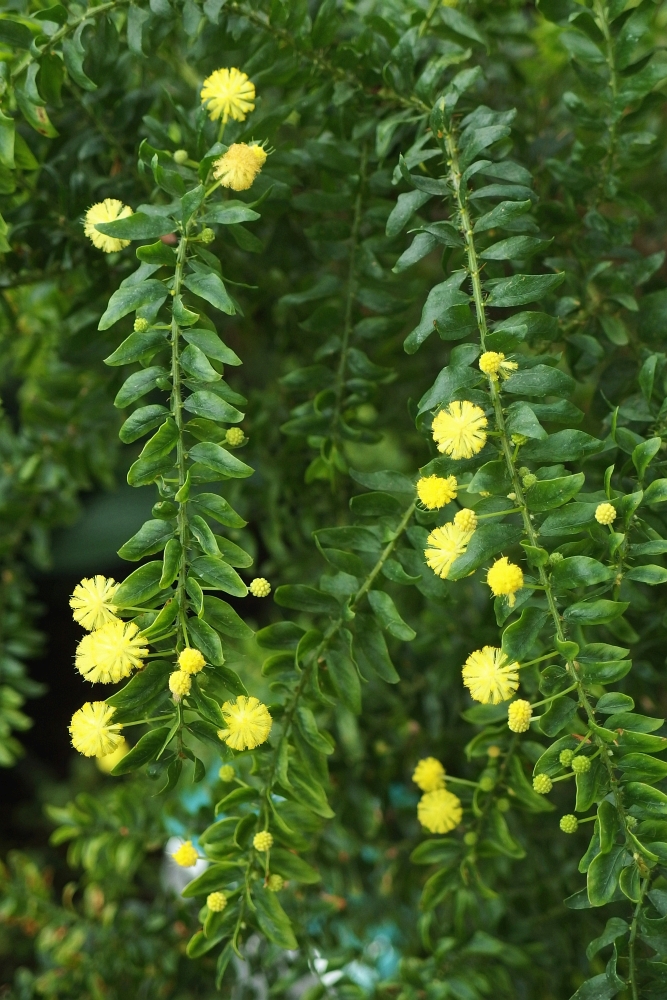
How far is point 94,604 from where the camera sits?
0.49 m

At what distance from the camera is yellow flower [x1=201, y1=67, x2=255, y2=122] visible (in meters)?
0.56

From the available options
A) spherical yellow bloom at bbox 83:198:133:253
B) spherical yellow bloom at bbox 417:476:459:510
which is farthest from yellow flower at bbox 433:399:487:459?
spherical yellow bloom at bbox 83:198:133:253

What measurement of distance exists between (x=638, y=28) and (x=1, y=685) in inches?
32.1

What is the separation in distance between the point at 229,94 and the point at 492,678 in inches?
15.8

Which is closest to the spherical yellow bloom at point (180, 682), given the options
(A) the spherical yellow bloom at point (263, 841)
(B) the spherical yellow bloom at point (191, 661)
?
(B) the spherical yellow bloom at point (191, 661)

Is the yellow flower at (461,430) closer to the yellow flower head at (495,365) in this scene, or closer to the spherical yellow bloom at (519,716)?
the yellow flower head at (495,365)

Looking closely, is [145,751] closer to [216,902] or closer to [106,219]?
[216,902]

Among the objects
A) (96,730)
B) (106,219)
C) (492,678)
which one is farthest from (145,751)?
(106,219)

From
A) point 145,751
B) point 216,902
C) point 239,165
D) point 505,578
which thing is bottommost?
point 216,902

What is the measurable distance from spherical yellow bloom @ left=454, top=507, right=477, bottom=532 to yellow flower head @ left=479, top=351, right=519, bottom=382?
0.08 metres

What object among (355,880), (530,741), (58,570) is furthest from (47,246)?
(58,570)

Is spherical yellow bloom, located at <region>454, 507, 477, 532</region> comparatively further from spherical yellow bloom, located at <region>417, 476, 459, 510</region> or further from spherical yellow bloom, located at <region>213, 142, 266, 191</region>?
spherical yellow bloom, located at <region>213, 142, 266, 191</region>

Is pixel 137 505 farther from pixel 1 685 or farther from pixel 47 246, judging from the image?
pixel 47 246

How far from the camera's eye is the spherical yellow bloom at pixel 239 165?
0.53 meters
